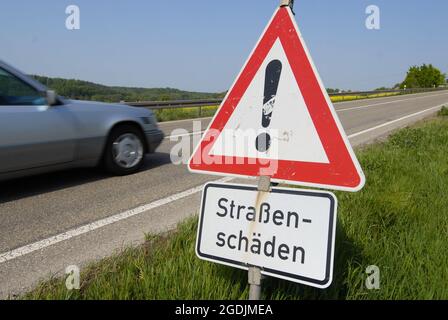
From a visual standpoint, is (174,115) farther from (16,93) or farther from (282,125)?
A: (282,125)

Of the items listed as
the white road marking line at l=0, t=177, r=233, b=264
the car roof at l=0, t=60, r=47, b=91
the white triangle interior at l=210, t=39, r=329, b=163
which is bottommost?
the white road marking line at l=0, t=177, r=233, b=264

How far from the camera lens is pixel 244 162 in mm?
1667

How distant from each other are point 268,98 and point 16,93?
3537 millimetres

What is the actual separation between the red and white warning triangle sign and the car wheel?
12.0 ft

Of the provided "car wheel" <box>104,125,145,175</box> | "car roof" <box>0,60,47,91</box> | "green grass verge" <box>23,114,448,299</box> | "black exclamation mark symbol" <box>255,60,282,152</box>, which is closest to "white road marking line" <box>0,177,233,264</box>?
"green grass verge" <box>23,114,448,299</box>


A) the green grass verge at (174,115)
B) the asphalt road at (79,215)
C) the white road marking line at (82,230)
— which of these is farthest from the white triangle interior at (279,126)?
the green grass verge at (174,115)

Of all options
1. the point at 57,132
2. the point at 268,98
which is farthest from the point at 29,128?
the point at 268,98

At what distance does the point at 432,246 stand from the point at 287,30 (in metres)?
1.89

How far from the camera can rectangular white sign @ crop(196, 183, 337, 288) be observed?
143 cm

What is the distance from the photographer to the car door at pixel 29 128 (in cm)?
389

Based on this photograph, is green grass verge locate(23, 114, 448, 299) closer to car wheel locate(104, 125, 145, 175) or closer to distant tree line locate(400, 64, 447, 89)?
car wheel locate(104, 125, 145, 175)

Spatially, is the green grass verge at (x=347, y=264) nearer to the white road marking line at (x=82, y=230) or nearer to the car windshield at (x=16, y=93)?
the white road marking line at (x=82, y=230)

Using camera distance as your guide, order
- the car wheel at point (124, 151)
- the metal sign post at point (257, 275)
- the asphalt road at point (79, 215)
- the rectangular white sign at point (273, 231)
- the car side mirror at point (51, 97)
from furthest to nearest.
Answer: the car wheel at point (124, 151)
the car side mirror at point (51, 97)
the asphalt road at point (79, 215)
the metal sign post at point (257, 275)
the rectangular white sign at point (273, 231)
